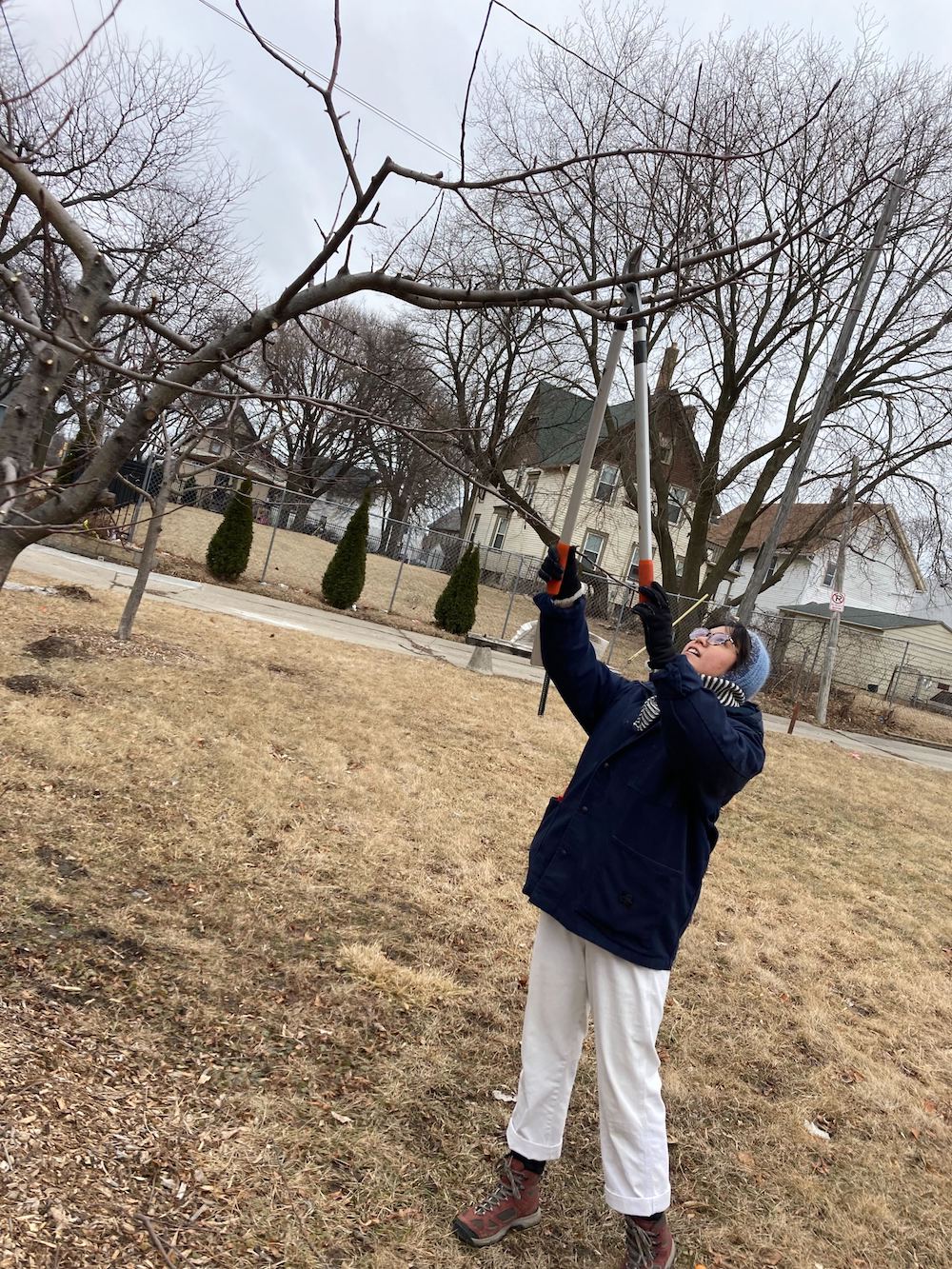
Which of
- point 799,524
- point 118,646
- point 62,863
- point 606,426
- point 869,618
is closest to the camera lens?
point 62,863

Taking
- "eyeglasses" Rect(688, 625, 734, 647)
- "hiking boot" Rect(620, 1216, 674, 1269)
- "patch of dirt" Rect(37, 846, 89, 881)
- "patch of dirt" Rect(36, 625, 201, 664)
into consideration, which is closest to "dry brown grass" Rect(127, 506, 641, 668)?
"patch of dirt" Rect(36, 625, 201, 664)

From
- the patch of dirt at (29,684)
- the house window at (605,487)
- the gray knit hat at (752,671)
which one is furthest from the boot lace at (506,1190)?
the house window at (605,487)

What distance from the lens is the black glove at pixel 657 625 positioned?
2146 millimetres

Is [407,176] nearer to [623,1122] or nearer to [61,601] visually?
[623,1122]

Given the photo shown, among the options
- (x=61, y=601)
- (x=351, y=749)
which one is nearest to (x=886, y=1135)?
(x=351, y=749)

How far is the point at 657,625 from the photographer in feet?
7.20

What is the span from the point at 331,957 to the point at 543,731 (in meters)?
5.99

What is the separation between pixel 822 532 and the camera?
20.5 meters

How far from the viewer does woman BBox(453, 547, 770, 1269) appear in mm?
2186

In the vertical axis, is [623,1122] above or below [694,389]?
below

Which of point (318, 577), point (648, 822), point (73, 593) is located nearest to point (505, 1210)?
point (648, 822)

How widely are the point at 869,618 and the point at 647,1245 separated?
131 ft

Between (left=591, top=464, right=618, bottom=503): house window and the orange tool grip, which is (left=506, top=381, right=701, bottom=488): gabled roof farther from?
the orange tool grip

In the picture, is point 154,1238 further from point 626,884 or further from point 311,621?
point 311,621
